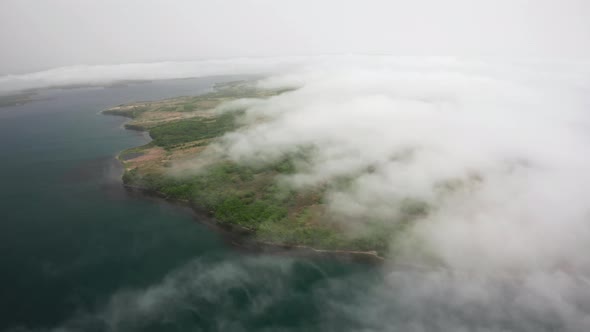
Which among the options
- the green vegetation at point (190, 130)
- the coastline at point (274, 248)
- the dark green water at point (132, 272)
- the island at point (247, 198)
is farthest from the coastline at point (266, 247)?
the green vegetation at point (190, 130)

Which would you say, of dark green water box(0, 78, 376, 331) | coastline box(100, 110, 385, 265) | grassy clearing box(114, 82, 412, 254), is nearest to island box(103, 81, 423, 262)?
grassy clearing box(114, 82, 412, 254)

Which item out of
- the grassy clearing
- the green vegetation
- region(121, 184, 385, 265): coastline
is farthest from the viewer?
the green vegetation

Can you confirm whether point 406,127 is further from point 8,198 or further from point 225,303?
point 8,198

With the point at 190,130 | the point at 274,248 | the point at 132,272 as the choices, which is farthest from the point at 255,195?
the point at 190,130

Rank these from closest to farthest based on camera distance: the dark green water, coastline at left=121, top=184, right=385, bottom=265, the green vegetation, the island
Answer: the dark green water, coastline at left=121, top=184, right=385, bottom=265, the island, the green vegetation

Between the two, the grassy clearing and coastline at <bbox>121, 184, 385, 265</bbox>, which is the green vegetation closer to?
the grassy clearing

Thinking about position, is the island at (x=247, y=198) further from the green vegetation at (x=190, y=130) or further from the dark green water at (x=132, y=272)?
the dark green water at (x=132, y=272)

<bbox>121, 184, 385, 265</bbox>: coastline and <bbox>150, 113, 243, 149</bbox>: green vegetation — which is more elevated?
<bbox>150, 113, 243, 149</bbox>: green vegetation

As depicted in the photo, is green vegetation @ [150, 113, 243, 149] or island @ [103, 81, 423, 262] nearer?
island @ [103, 81, 423, 262]
